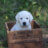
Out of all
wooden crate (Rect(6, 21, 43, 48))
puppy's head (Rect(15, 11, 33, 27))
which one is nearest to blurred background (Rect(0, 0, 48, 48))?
puppy's head (Rect(15, 11, 33, 27))

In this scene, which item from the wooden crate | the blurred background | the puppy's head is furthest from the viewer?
the blurred background

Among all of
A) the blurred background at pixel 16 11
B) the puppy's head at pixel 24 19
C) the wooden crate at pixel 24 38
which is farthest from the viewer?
the blurred background at pixel 16 11

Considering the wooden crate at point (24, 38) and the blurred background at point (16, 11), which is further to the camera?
the blurred background at point (16, 11)

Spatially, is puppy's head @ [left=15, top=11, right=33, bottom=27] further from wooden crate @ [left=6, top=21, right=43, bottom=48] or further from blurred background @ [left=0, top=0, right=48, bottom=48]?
blurred background @ [left=0, top=0, right=48, bottom=48]

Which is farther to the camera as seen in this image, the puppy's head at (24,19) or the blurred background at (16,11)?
the blurred background at (16,11)

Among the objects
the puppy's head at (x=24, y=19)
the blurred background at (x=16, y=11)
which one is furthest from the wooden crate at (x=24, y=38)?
the blurred background at (x=16, y=11)

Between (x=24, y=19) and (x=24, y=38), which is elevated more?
(x=24, y=19)

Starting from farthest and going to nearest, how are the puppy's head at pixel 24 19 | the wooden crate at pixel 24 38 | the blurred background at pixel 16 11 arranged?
the blurred background at pixel 16 11
the puppy's head at pixel 24 19
the wooden crate at pixel 24 38

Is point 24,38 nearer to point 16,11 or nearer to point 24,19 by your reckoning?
point 24,19

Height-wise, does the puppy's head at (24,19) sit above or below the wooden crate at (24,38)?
above

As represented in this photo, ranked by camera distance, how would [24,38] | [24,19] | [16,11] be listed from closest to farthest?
[24,38]
[24,19]
[16,11]

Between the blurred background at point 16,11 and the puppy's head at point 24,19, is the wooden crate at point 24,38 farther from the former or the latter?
the blurred background at point 16,11

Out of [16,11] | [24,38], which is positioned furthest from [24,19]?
[16,11]

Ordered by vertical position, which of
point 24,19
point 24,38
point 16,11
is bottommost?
point 24,38
